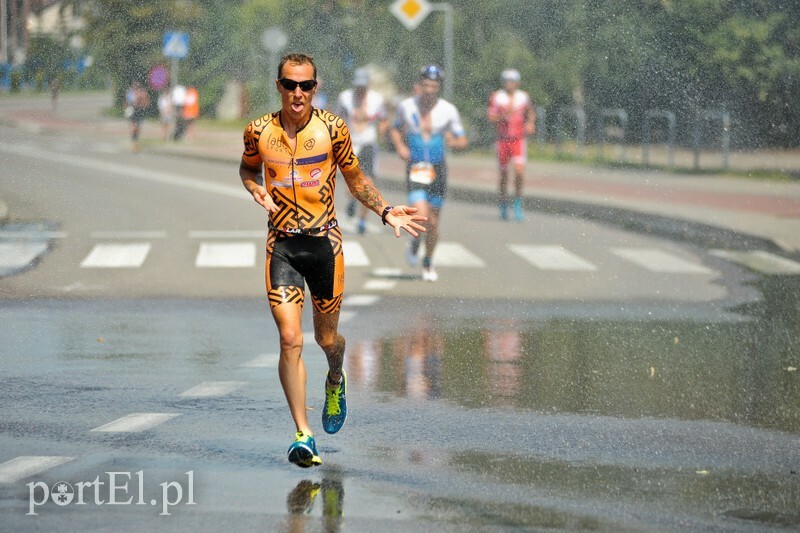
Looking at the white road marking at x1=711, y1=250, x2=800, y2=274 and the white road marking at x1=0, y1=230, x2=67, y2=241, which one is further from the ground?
the white road marking at x1=711, y1=250, x2=800, y2=274

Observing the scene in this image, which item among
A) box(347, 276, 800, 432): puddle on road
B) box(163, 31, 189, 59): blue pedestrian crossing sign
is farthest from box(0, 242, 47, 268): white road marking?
box(163, 31, 189, 59): blue pedestrian crossing sign

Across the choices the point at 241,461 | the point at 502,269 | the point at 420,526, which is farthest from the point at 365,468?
the point at 502,269

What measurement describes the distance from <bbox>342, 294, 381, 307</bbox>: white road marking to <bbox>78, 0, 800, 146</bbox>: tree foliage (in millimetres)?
16717

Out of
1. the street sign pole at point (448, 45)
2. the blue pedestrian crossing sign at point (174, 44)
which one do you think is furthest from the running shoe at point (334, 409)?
the blue pedestrian crossing sign at point (174, 44)

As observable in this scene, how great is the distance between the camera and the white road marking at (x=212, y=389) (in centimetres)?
916

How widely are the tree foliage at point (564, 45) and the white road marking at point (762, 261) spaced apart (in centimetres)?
1184

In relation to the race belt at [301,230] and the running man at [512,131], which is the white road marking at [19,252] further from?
the race belt at [301,230]

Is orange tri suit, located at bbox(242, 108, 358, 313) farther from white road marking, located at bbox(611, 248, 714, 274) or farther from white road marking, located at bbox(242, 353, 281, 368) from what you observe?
white road marking, located at bbox(611, 248, 714, 274)

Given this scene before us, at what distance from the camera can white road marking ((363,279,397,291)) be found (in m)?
14.8

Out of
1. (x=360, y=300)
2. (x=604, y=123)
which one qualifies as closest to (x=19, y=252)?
(x=360, y=300)

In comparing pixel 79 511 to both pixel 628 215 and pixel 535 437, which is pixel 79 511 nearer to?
pixel 535 437

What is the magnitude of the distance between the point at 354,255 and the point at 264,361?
7.21 m

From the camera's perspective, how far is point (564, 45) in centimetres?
3747

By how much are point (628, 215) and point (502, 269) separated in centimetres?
646
